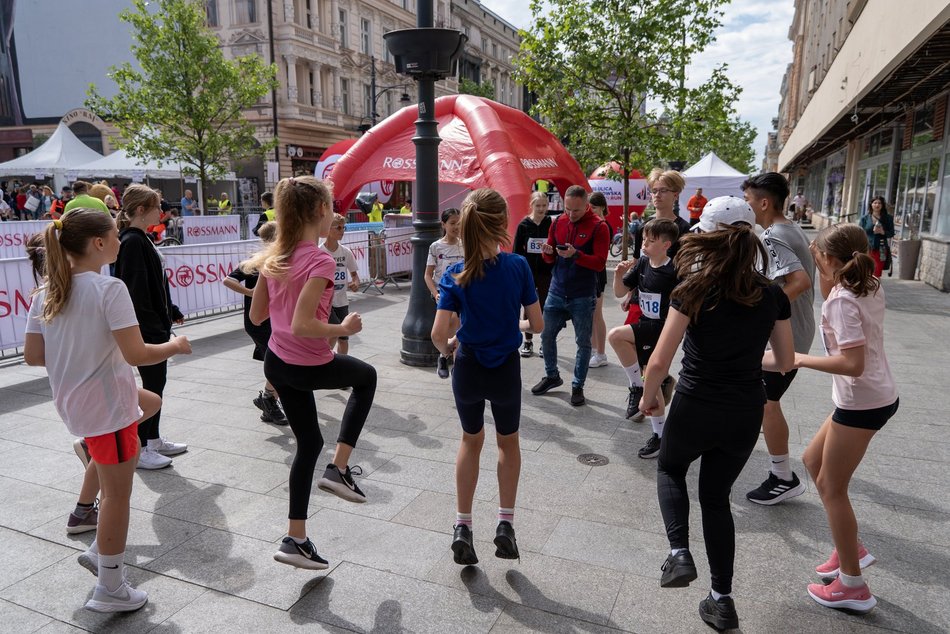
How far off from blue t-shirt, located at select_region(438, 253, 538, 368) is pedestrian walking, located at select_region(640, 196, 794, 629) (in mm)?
701

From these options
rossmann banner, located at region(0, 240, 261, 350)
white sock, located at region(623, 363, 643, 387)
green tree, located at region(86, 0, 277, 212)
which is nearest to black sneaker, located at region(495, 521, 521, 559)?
white sock, located at region(623, 363, 643, 387)

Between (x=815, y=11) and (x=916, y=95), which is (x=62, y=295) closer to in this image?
(x=916, y=95)

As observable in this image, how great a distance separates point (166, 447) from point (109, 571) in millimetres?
2049

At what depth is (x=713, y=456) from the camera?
270 cm

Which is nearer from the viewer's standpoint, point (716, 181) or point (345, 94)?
point (716, 181)

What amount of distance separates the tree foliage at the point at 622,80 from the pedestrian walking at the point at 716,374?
13.6m

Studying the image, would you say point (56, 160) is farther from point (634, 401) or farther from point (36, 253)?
point (634, 401)

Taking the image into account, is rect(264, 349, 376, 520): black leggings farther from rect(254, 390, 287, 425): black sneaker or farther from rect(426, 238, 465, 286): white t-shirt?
rect(426, 238, 465, 286): white t-shirt

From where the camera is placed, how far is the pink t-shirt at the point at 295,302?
296cm

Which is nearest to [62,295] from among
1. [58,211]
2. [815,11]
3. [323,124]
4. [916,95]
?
[58,211]

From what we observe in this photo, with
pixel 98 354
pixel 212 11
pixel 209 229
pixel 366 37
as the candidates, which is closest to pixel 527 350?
pixel 98 354

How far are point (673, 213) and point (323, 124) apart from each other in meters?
35.9

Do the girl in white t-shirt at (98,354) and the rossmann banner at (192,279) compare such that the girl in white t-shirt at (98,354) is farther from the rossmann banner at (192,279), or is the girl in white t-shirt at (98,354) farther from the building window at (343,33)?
the building window at (343,33)

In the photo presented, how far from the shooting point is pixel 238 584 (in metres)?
3.17
